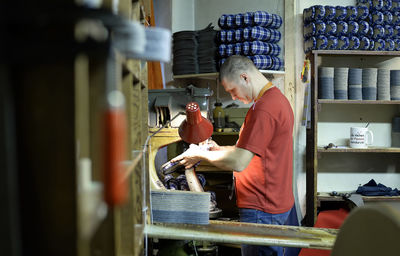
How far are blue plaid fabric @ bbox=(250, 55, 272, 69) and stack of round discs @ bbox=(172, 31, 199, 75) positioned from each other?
0.57 meters

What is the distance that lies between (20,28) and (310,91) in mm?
3371

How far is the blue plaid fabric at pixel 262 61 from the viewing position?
3.56 metres

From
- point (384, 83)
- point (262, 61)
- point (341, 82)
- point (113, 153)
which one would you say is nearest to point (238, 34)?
point (262, 61)

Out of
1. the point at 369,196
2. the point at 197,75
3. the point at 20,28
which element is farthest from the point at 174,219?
the point at 369,196

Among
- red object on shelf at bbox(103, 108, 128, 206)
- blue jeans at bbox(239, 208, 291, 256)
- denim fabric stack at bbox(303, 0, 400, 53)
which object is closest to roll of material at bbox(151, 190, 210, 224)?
blue jeans at bbox(239, 208, 291, 256)

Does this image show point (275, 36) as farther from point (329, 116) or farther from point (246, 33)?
point (329, 116)

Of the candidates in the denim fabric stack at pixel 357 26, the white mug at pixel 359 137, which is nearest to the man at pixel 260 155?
the denim fabric stack at pixel 357 26

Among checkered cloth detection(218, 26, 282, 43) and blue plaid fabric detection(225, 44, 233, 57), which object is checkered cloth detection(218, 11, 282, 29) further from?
blue plaid fabric detection(225, 44, 233, 57)

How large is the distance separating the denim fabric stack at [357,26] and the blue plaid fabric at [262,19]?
383 mm

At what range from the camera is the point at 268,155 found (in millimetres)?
2346

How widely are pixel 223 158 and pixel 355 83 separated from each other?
5.97 ft

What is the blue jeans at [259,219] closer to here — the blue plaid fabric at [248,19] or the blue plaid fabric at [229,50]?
the blue plaid fabric at [229,50]

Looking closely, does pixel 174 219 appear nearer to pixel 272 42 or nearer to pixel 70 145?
pixel 70 145

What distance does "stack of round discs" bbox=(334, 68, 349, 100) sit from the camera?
357cm
